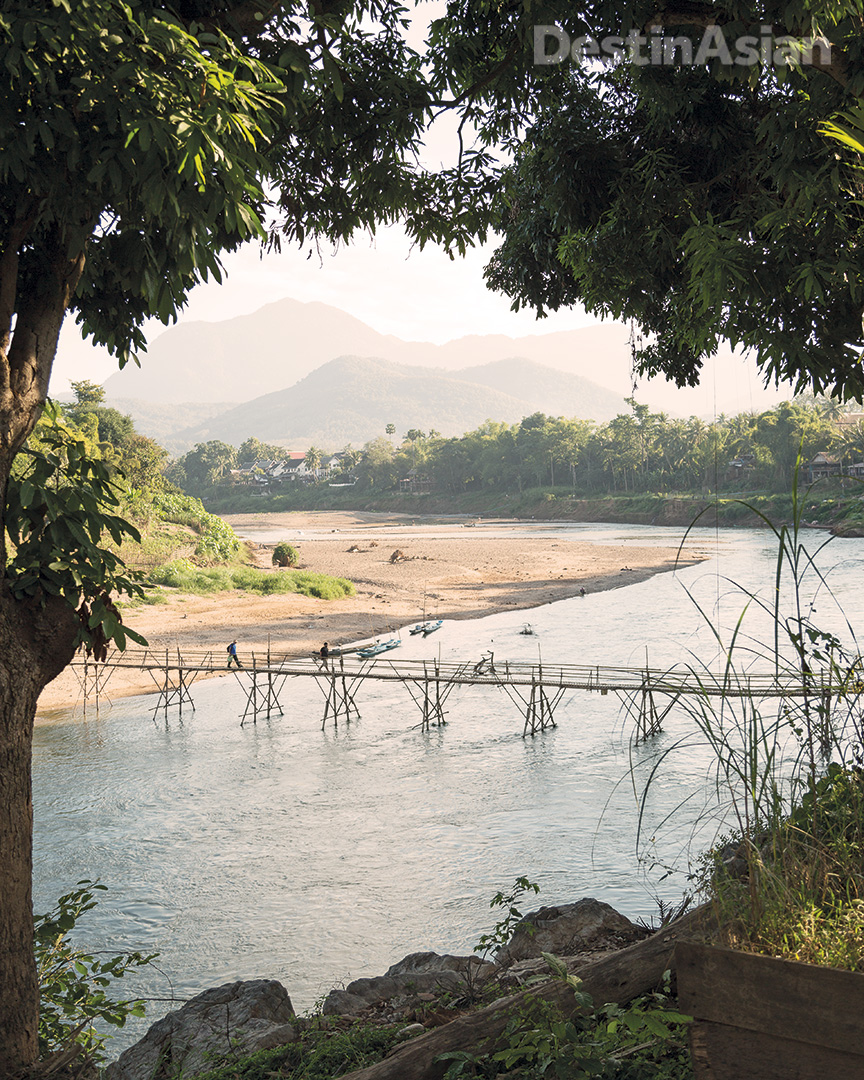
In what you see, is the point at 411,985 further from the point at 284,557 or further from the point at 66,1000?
the point at 284,557

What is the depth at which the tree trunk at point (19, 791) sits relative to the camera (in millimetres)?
3176

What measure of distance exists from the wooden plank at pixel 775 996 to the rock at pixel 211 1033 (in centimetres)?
333

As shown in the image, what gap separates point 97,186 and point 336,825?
11.0 m

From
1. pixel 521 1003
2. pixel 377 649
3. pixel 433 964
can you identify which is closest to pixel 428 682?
pixel 377 649

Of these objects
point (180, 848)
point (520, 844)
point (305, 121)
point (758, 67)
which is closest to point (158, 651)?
point (180, 848)

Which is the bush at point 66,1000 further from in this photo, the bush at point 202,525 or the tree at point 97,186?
the bush at point 202,525

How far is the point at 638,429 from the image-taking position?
222 feet

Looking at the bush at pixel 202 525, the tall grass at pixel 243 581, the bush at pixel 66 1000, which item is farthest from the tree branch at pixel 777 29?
the bush at pixel 202 525

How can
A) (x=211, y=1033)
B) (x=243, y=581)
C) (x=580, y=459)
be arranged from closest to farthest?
(x=211, y=1033)
(x=243, y=581)
(x=580, y=459)

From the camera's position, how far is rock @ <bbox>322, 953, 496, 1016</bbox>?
5.07 m

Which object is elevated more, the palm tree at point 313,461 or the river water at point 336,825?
the palm tree at point 313,461

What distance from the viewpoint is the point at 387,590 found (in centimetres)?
3606

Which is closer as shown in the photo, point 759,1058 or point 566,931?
point 759,1058

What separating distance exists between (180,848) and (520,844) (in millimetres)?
4846
